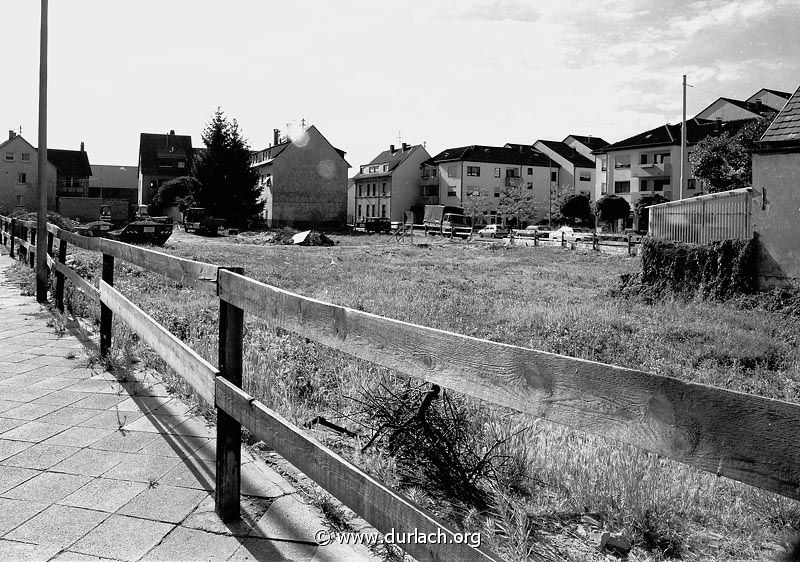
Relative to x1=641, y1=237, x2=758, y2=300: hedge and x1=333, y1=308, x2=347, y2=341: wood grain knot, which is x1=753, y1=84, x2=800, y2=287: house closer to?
x1=641, y1=237, x2=758, y2=300: hedge

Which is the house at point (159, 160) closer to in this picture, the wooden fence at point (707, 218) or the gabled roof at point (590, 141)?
the gabled roof at point (590, 141)

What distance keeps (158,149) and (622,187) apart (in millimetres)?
60296

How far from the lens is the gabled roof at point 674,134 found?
66.4 metres

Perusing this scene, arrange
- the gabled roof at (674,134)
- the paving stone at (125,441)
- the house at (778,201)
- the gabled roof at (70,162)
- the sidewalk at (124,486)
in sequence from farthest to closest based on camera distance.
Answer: the gabled roof at (70,162) < the gabled roof at (674,134) < the house at (778,201) < the paving stone at (125,441) < the sidewalk at (124,486)

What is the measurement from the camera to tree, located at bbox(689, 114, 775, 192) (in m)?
39.7

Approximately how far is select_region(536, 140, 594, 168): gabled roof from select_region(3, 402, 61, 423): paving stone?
3575 inches

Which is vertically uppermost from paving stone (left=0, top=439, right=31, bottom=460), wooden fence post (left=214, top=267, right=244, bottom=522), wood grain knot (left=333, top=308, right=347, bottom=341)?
wood grain knot (left=333, top=308, right=347, bottom=341)

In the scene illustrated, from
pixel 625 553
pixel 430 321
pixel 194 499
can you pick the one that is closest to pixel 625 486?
pixel 625 553

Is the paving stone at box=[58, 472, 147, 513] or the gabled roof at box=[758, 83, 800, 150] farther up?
the gabled roof at box=[758, 83, 800, 150]

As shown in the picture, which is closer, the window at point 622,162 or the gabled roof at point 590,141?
the window at point 622,162

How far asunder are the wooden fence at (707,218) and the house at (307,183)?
2109 inches

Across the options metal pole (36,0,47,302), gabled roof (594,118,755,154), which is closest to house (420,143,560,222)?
gabled roof (594,118,755,154)

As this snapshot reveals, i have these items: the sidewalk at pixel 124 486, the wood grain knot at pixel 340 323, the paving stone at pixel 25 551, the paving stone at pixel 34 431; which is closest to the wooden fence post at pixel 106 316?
the sidewalk at pixel 124 486

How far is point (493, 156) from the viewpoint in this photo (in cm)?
8644
